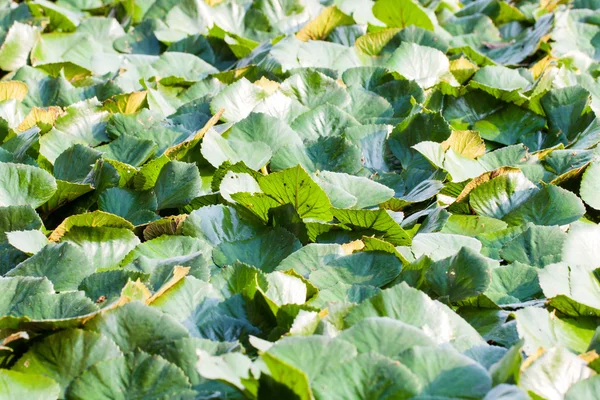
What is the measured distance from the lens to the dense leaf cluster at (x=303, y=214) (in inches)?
28.6

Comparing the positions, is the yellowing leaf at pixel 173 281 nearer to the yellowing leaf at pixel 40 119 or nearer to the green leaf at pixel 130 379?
the green leaf at pixel 130 379

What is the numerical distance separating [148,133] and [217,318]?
1.91 ft

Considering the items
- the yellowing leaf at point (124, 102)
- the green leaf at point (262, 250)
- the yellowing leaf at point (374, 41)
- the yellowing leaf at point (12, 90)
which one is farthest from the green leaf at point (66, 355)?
the yellowing leaf at point (374, 41)

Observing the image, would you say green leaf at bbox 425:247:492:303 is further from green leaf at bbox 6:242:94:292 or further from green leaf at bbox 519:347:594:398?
green leaf at bbox 6:242:94:292

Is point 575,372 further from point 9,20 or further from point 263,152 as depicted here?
point 9,20

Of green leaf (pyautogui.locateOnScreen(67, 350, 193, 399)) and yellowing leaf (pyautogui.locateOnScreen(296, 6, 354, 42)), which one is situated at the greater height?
green leaf (pyautogui.locateOnScreen(67, 350, 193, 399))

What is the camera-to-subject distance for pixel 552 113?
4.76ft

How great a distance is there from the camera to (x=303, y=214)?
1.07m

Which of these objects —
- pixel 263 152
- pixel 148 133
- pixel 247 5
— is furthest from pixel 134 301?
pixel 247 5

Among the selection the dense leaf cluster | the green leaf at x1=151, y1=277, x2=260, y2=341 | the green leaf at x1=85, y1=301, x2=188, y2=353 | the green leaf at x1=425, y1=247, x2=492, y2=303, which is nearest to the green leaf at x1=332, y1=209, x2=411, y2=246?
the dense leaf cluster

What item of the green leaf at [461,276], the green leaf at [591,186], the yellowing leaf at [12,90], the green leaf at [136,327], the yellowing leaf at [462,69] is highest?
the green leaf at [136,327]

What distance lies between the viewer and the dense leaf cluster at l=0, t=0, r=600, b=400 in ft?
2.38

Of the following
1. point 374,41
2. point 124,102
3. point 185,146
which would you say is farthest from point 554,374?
point 374,41

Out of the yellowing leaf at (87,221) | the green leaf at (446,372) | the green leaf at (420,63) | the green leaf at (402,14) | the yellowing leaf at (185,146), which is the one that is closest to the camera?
the green leaf at (446,372)
